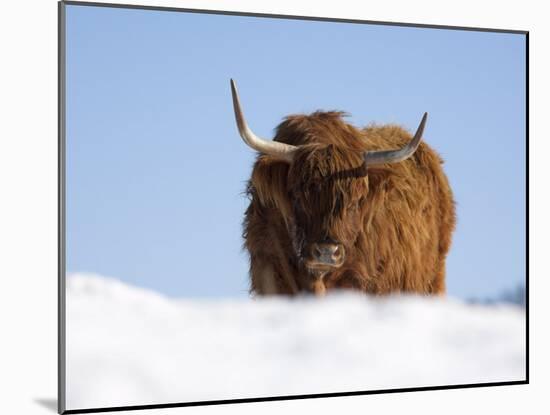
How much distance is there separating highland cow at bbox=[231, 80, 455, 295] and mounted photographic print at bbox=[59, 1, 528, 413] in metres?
0.01

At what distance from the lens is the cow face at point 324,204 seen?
5.37 m

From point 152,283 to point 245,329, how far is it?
537mm

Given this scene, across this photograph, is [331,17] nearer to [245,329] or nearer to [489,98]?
[489,98]

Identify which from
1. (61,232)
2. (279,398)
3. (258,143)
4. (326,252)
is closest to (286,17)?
(258,143)

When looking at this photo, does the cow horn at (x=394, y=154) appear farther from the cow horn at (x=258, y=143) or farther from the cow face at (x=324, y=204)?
the cow horn at (x=258, y=143)

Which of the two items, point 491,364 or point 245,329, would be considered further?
point 491,364

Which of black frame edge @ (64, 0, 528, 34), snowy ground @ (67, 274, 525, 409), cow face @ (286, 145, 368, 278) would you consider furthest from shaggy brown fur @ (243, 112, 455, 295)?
black frame edge @ (64, 0, 528, 34)

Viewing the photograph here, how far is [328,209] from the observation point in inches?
212

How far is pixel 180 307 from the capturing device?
5234mm

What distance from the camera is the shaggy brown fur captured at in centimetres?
540

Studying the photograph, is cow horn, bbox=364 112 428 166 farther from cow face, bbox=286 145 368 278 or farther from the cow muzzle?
the cow muzzle

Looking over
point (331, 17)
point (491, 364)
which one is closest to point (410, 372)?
point (491, 364)

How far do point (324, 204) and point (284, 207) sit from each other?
0.22 m

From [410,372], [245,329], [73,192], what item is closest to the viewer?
[73,192]
